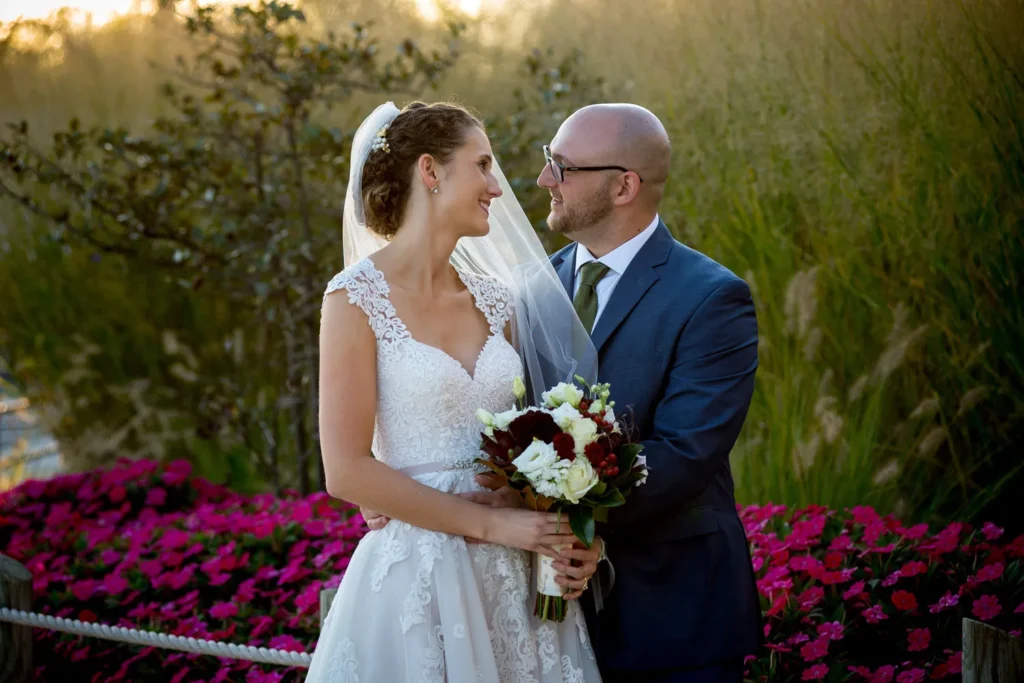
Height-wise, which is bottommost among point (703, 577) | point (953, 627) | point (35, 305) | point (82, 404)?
point (953, 627)

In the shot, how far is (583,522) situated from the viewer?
241cm

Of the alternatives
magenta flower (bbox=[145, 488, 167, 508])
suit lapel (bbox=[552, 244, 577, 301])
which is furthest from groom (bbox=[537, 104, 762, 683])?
magenta flower (bbox=[145, 488, 167, 508])

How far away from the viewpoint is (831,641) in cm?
343

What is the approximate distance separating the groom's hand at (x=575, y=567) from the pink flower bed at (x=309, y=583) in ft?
3.29

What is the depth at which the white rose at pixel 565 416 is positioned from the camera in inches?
93.5

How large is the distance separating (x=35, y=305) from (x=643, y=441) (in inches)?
244

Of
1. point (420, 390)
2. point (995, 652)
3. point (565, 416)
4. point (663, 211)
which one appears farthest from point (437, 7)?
point (995, 652)

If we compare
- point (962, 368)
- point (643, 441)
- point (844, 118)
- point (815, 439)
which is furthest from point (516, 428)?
point (844, 118)

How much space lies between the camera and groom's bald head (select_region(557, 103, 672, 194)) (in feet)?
10.6

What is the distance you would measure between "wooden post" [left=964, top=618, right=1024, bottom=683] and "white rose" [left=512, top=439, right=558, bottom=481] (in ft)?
Answer: 3.78

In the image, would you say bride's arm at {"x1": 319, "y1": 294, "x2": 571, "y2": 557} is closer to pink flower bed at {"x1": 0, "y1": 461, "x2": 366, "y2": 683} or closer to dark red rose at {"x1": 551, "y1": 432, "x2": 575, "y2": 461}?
dark red rose at {"x1": 551, "y1": 432, "x2": 575, "y2": 461}

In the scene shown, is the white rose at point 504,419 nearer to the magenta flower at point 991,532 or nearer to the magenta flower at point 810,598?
the magenta flower at point 810,598

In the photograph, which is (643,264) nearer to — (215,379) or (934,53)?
(934,53)

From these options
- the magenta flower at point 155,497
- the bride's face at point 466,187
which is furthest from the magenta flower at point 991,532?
the magenta flower at point 155,497
